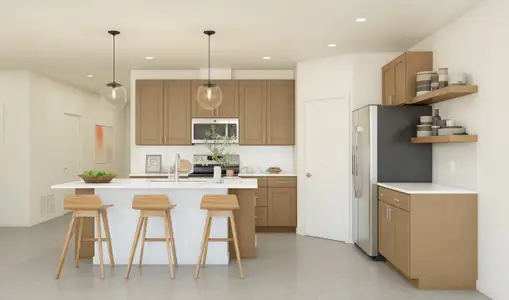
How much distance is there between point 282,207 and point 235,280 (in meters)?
2.84

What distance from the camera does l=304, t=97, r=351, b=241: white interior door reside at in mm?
6812

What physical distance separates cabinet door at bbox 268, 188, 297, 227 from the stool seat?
2.58m

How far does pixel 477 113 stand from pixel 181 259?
11.2 ft

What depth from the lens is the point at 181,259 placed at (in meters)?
5.37

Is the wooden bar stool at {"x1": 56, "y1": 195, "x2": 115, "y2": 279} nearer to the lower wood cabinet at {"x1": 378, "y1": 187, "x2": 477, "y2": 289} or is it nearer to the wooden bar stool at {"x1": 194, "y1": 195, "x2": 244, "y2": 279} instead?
the wooden bar stool at {"x1": 194, "y1": 195, "x2": 244, "y2": 279}

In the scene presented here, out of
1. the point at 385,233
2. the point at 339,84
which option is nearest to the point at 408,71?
the point at 339,84

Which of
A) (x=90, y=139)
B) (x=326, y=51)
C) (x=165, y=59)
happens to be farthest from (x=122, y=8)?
(x=90, y=139)

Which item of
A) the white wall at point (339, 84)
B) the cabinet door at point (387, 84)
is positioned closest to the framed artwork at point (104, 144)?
the white wall at point (339, 84)

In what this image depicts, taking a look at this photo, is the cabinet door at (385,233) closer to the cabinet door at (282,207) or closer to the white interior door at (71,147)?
the cabinet door at (282,207)

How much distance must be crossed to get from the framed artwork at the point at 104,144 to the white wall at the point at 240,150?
11.5 feet

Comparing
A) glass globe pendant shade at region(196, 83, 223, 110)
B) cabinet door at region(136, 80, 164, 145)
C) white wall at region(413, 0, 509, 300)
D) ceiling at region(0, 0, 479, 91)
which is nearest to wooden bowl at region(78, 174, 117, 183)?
glass globe pendant shade at region(196, 83, 223, 110)

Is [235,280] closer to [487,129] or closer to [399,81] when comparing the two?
[487,129]

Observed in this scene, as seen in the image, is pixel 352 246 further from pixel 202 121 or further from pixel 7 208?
pixel 7 208

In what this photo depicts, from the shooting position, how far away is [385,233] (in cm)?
525
